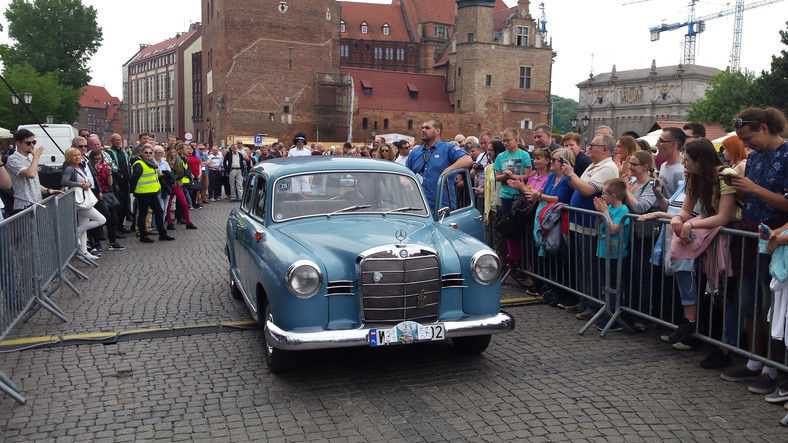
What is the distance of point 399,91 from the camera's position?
67625mm

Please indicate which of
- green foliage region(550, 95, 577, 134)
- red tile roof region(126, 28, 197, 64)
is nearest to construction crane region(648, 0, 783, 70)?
green foliage region(550, 95, 577, 134)

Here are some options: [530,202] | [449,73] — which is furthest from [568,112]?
[530,202]

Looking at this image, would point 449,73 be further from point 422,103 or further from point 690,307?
point 690,307

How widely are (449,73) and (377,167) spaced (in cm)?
6575

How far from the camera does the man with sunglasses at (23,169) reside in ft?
28.2

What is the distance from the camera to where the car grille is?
5035 mm

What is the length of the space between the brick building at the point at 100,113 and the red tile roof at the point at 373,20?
6794 centimetres

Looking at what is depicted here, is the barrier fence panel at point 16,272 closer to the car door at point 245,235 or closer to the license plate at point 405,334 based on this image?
the car door at point 245,235

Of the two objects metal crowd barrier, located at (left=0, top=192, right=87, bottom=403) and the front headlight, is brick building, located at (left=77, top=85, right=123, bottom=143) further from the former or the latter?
the front headlight

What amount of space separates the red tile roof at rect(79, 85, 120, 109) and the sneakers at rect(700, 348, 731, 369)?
469 ft

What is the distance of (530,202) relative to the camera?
8.29 meters

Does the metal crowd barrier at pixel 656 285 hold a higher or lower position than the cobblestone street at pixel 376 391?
higher

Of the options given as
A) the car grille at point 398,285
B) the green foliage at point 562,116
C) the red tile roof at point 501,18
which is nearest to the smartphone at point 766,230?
the car grille at point 398,285

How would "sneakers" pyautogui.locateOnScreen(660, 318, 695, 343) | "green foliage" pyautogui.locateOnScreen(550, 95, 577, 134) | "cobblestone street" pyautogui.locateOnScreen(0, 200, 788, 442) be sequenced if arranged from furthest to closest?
"green foliage" pyautogui.locateOnScreen(550, 95, 577, 134), "sneakers" pyautogui.locateOnScreen(660, 318, 695, 343), "cobblestone street" pyautogui.locateOnScreen(0, 200, 788, 442)
